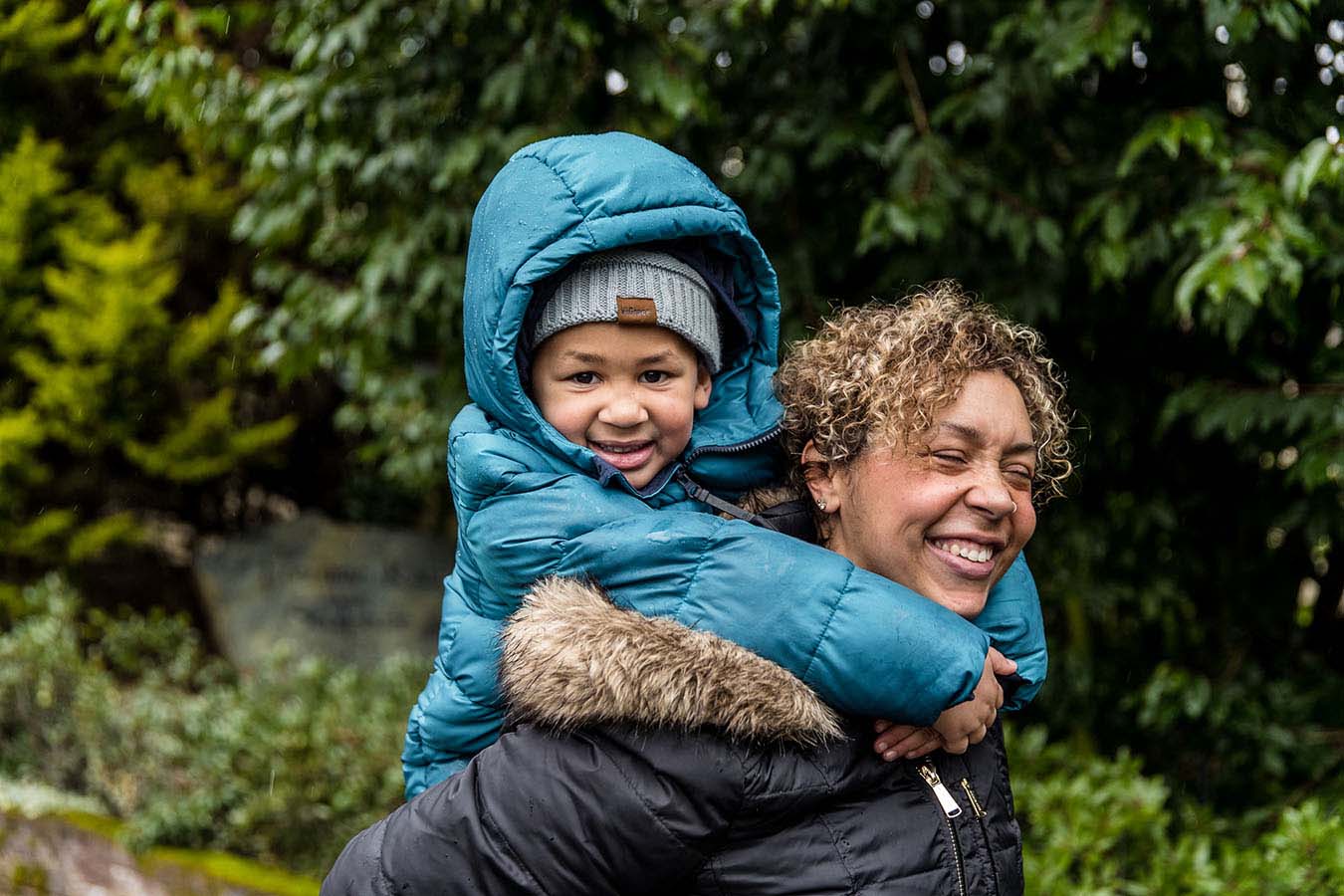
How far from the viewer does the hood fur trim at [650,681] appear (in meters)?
1.56

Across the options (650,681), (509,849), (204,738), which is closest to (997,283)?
(650,681)

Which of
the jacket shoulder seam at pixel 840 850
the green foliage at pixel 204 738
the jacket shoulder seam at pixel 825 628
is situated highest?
the jacket shoulder seam at pixel 825 628

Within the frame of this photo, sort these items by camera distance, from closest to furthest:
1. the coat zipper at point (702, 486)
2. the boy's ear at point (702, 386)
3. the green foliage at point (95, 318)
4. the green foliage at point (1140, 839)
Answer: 1. the coat zipper at point (702, 486)
2. the boy's ear at point (702, 386)
3. the green foliage at point (1140, 839)
4. the green foliage at point (95, 318)

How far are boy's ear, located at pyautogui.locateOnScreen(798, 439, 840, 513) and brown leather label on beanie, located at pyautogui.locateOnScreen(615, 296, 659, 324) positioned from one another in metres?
0.32

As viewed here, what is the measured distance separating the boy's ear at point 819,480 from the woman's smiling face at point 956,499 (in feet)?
0.18

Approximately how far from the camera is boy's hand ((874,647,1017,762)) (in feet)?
5.49

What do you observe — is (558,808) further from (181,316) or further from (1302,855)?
(181,316)

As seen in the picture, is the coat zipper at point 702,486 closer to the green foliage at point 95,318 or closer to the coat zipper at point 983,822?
the coat zipper at point 983,822

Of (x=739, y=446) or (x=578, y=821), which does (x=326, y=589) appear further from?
(x=578, y=821)

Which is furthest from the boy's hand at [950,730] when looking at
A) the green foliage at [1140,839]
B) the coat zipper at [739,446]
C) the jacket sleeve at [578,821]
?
the green foliage at [1140,839]

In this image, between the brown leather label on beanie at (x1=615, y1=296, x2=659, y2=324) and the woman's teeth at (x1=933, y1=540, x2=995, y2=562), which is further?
the brown leather label on beanie at (x1=615, y1=296, x2=659, y2=324)

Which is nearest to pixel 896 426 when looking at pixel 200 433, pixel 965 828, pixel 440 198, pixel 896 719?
pixel 896 719

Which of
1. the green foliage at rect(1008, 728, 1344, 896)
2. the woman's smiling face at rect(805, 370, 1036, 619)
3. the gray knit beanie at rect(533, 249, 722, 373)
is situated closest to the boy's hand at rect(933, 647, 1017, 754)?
the woman's smiling face at rect(805, 370, 1036, 619)

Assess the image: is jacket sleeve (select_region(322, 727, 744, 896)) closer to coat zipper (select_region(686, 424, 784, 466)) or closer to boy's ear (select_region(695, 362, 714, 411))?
coat zipper (select_region(686, 424, 784, 466))
